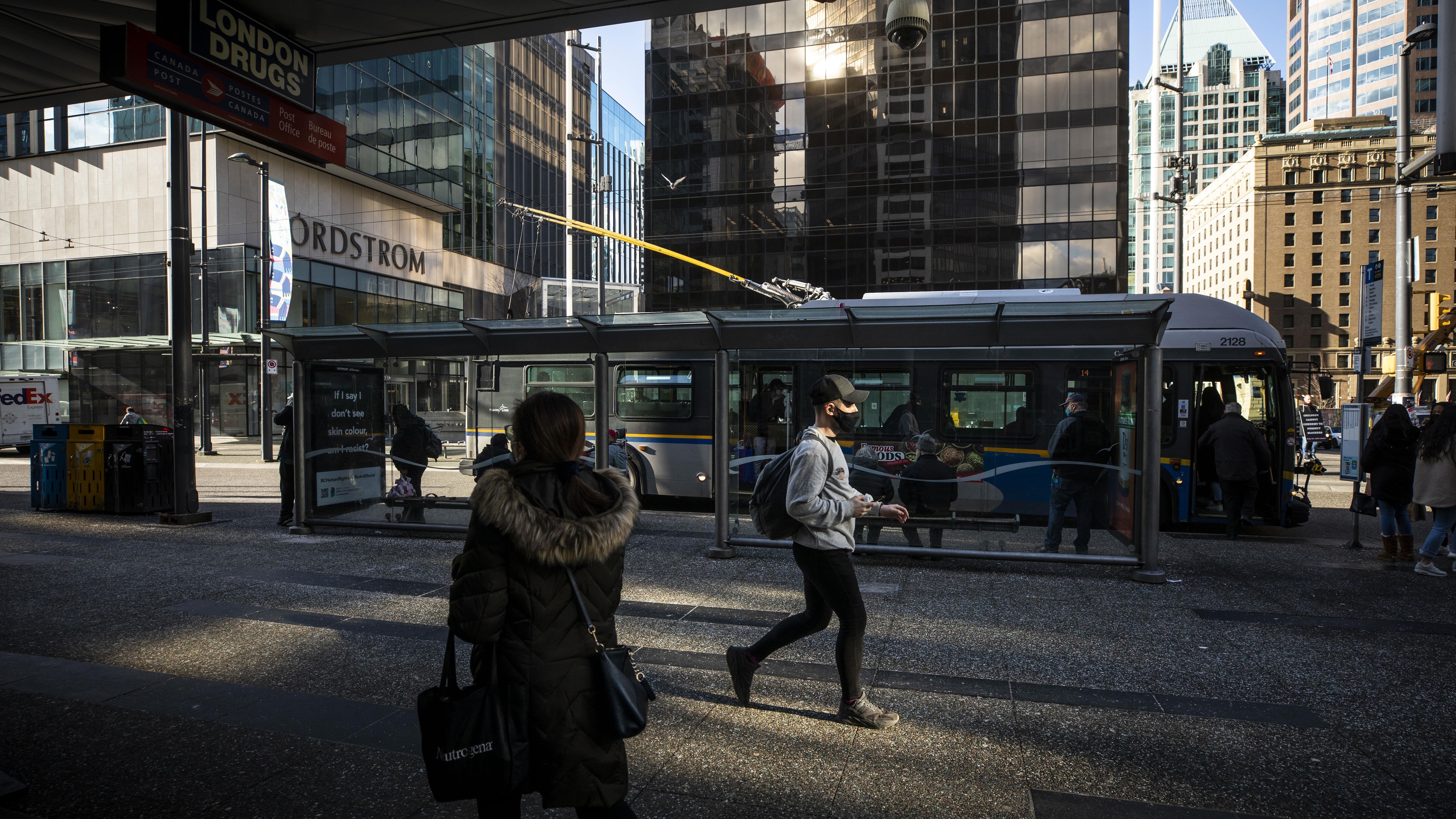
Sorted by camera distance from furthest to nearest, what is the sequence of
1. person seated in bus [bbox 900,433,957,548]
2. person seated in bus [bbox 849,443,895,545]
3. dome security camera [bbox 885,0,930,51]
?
dome security camera [bbox 885,0,930,51] → person seated in bus [bbox 849,443,895,545] → person seated in bus [bbox 900,433,957,548]

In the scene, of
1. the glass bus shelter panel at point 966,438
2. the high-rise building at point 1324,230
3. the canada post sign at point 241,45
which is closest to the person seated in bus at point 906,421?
the glass bus shelter panel at point 966,438

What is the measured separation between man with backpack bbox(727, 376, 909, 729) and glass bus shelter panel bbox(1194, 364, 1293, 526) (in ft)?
28.0

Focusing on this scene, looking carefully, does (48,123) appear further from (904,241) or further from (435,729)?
(435,729)

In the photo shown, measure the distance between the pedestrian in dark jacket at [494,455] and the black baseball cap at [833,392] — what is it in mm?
6713

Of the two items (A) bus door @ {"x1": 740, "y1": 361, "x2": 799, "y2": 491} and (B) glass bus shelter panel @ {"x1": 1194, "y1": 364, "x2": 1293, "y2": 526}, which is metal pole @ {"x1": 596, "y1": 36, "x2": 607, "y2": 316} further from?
(B) glass bus shelter panel @ {"x1": 1194, "y1": 364, "x2": 1293, "y2": 526}

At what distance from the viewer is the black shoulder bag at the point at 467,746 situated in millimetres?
2262

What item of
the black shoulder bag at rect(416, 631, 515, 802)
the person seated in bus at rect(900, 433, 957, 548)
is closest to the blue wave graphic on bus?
the person seated in bus at rect(900, 433, 957, 548)

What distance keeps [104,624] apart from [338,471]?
4.70 m

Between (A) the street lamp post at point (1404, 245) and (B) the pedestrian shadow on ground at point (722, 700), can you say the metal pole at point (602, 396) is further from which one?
(A) the street lamp post at point (1404, 245)

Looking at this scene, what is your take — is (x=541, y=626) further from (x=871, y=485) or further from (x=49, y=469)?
(x=49, y=469)

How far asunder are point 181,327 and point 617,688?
11.2 m

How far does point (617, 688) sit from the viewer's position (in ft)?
7.72

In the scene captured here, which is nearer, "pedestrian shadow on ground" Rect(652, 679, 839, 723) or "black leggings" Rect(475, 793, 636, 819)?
"black leggings" Rect(475, 793, 636, 819)

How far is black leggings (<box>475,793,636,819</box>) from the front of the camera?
93.5 inches
